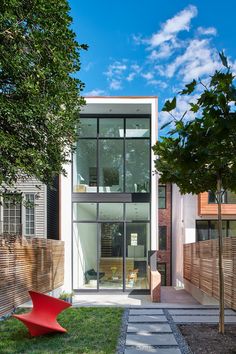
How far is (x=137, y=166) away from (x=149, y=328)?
760 cm

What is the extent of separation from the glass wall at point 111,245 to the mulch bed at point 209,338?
20.9ft

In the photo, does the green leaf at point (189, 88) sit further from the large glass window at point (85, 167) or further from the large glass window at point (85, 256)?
the large glass window at point (85, 256)

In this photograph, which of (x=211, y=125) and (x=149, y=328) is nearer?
(x=211, y=125)

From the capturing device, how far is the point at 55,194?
13797mm

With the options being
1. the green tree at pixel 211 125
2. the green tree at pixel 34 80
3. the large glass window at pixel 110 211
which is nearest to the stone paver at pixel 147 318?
the green tree at pixel 34 80

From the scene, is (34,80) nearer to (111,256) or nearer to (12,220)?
(12,220)

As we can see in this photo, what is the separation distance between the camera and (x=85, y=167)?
45.1 ft

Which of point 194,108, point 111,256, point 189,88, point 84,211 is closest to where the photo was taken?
point 189,88

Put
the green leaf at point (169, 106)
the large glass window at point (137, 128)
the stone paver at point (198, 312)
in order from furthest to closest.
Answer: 1. the large glass window at point (137, 128)
2. the stone paver at point (198, 312)
3. the green leaf at point (169, 106)

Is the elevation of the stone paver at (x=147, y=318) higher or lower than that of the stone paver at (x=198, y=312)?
higher

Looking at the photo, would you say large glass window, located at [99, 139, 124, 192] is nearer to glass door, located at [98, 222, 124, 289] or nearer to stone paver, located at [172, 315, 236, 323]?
glass door, located at [98, 222, 124, 289]

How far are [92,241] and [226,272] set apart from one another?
601cm

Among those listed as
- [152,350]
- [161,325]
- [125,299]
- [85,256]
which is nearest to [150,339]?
[152,350]

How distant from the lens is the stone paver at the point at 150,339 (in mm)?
5579
